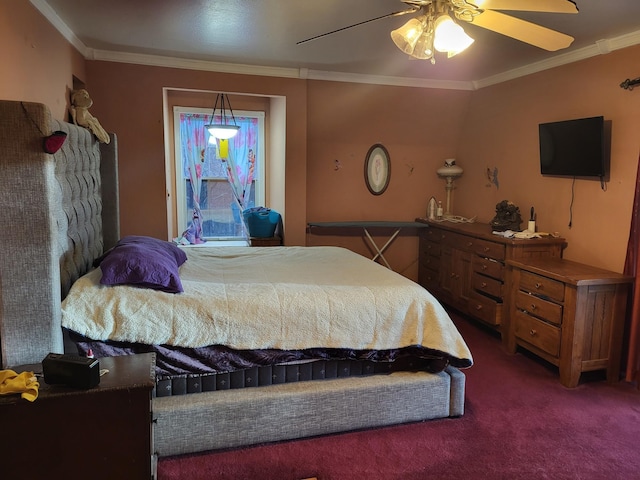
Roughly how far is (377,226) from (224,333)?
276 cm

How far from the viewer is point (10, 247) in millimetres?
1660

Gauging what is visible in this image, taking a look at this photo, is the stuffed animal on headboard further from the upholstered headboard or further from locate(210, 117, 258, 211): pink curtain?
locate(210, 117, 258, 211): pink curtain

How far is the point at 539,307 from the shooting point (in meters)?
3.03

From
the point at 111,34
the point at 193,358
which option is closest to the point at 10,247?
the point at 193,358

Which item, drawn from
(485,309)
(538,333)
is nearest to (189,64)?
(485,309)

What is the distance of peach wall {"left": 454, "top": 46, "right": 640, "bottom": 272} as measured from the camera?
9.98ft

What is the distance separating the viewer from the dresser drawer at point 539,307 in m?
2.88

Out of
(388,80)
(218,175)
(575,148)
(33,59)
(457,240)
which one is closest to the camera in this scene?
(33,59)

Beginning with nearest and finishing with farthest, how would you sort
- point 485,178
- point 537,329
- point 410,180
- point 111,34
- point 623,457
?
point 623,457 → point 537,329 → point 111,34 → point 485,178 → point 410,180

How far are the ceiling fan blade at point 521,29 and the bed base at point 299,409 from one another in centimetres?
175

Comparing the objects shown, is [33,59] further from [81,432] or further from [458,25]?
[458,25]

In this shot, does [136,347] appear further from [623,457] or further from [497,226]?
[497,226]

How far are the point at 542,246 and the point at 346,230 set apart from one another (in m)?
1.93

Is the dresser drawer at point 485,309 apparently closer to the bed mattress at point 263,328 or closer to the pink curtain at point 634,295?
the pink curtain at point 634,295
